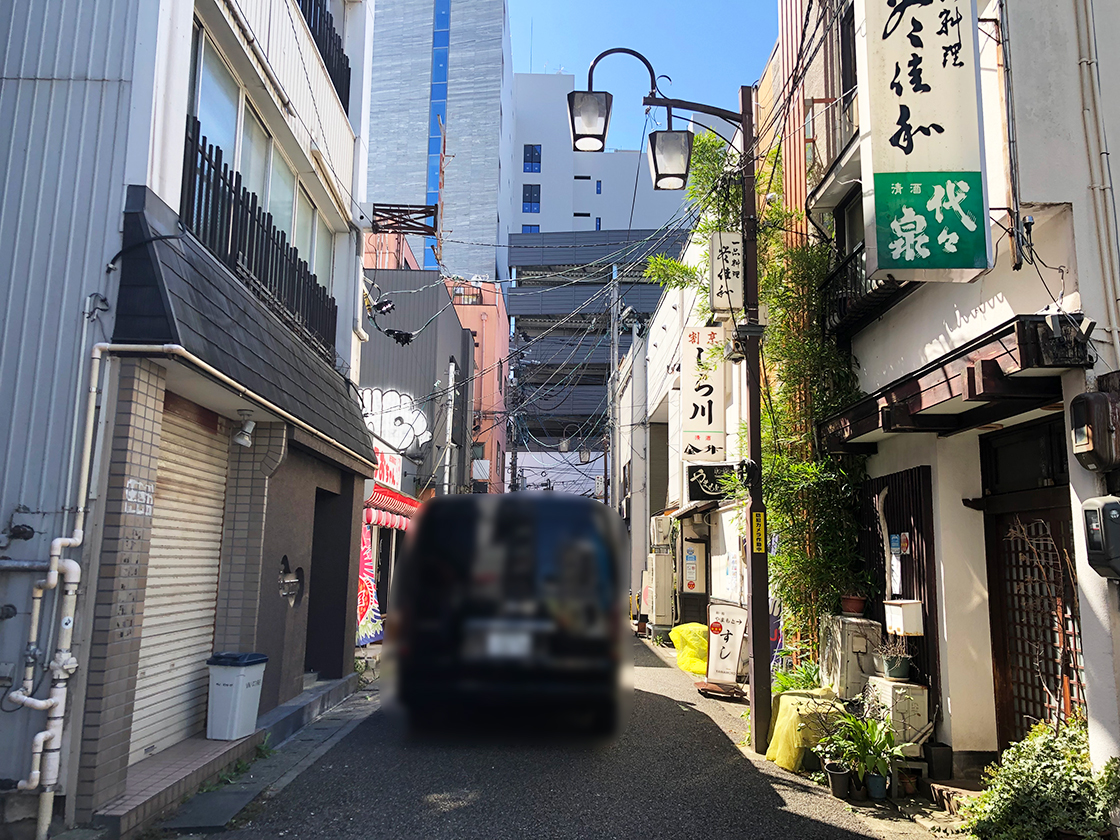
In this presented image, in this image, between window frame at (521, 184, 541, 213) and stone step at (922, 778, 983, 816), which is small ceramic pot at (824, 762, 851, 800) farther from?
window frame at (521, 184, 541, 213)

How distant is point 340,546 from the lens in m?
13.5

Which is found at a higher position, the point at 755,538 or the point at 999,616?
the point at 755,538

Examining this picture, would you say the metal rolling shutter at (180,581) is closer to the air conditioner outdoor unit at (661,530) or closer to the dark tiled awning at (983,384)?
the dark tiled awning at (983,384)

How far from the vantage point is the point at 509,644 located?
0.82 m

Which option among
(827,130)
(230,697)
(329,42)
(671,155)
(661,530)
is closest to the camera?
(230,697)

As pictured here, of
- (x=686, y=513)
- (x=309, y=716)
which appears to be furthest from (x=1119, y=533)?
(x=686, y=513)

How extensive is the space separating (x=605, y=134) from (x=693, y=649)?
9.92 metres

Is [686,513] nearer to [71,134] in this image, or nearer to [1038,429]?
[1038,429]

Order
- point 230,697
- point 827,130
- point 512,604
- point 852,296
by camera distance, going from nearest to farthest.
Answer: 1. point 512,604
2. point 230,697
3. point 852,296
4. point 827,130

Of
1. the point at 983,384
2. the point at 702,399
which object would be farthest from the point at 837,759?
the point at 702,399

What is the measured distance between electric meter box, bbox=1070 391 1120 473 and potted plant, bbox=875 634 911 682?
3800 millimetres

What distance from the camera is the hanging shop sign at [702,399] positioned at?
15.3m

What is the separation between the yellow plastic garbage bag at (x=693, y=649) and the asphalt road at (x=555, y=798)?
193 inches

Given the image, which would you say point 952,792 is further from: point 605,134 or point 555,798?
point 605,134
